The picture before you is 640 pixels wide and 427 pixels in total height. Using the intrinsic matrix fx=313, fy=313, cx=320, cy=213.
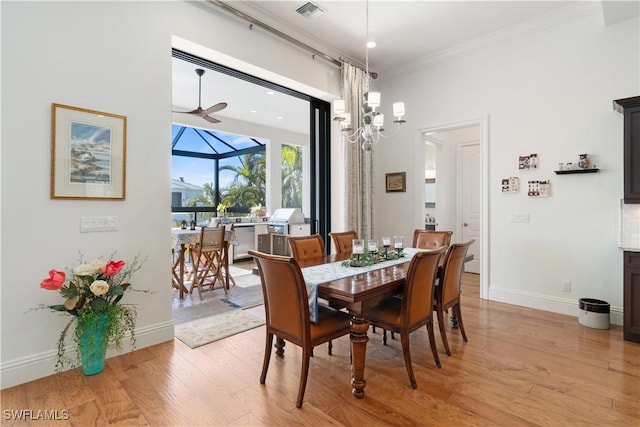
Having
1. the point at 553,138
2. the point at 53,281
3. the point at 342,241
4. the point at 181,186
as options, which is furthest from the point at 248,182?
the point at 553,138

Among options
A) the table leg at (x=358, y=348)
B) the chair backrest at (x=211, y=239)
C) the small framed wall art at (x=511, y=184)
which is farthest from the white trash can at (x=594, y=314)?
the chair backrest at (x=211, y=239)

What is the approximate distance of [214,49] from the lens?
10.4 feet

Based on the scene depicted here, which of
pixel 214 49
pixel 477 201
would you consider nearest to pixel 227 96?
pixel 214 49

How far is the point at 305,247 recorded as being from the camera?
3117 millimetres

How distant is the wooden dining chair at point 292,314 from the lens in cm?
192

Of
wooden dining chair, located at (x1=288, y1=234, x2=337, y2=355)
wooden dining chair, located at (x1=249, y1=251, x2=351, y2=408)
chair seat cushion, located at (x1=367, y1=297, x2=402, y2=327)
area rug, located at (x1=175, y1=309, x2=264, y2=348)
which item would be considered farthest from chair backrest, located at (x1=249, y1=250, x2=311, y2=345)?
area rug, located at (x1=175, y1=309, x2=264, y2=348)

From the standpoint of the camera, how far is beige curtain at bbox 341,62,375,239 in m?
4.50

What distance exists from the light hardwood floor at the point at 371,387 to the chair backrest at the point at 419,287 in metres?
0.46

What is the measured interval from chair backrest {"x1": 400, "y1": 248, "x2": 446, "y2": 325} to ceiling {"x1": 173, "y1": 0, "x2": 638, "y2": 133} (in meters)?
2.79

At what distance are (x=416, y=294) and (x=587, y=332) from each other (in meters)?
2.19

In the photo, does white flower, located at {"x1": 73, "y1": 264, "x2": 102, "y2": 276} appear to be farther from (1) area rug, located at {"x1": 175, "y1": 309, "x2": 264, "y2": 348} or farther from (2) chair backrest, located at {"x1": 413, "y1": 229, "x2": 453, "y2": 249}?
(2) chair backrest, located at {"x1": 413, "y1": 229, "x2": 453, "y2": 249}

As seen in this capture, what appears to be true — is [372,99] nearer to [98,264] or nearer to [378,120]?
[378,120]

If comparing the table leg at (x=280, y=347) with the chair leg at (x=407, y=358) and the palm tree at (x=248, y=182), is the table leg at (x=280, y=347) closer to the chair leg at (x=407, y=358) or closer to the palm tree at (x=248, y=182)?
the chair leg at (x=407, y=358)

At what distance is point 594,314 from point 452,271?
175 centimetres
